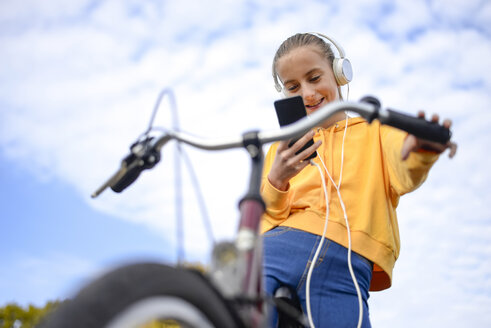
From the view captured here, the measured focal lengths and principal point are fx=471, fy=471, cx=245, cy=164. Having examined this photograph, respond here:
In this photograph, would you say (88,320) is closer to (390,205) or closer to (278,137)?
(278,137)

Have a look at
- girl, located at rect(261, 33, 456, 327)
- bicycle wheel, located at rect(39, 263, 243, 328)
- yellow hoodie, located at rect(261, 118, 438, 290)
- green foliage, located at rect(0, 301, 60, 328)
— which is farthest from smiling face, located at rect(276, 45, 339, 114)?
green foliage, located at rect(0, 301, 60, 328)

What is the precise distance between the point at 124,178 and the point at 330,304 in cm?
118

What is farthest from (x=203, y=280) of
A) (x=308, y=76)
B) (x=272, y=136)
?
(x=308, y=76)

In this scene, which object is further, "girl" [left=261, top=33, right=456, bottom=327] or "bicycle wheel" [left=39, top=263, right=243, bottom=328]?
"girl" [left=261, top=33, right=456, bottom=327]

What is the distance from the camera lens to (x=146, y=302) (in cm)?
107

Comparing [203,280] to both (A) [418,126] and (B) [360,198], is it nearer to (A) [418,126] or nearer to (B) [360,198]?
(A) [418,126]

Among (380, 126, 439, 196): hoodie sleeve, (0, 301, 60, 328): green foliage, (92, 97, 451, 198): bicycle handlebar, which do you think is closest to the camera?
(92, 97, 451, 198): bicycle handlebar

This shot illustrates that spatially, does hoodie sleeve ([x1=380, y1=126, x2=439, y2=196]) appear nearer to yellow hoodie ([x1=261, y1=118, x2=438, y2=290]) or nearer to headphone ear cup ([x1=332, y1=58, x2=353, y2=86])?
yellow hoodie ([x1=261, y1=118, x2=438, y2=290])

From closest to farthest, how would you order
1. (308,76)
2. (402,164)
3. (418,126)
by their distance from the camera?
(418,126), (402,164), (308,76)

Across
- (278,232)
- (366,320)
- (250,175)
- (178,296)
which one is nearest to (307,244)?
(278,232)

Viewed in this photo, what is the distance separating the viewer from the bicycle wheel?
102 cm

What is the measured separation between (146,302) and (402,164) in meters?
1.47

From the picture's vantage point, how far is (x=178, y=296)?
1125 millimetres

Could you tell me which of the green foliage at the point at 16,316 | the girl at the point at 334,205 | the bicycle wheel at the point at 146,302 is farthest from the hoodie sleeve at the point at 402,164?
the green foliage at the point at 16,316
